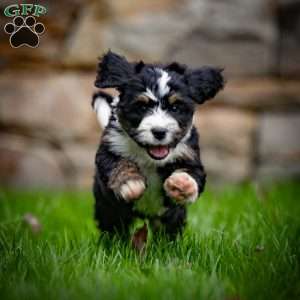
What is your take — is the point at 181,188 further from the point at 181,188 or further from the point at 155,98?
the point at 155,98

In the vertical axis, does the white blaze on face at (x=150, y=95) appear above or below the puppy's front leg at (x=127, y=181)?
above

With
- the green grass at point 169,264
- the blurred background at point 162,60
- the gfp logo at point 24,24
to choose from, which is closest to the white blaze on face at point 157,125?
the green grass at point 169,264

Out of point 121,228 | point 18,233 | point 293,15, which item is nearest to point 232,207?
point 121,228

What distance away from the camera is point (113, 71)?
11.7 feet

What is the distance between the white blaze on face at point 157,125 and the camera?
131 inches

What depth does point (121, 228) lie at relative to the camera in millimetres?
3902

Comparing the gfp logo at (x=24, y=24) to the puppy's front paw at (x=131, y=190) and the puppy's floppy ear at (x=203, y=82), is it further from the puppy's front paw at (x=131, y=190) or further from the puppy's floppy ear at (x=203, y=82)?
the puppy's front paw at (x=131, y=190)

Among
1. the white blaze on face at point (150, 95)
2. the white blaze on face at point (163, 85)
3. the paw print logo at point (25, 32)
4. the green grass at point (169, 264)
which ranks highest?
the paw print logo at point (25, 32)

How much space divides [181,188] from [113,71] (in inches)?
28.9

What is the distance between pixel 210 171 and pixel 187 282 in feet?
15.2

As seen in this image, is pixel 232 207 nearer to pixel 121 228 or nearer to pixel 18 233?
pixel 121 228

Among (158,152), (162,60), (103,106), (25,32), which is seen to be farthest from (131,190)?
(162,60)

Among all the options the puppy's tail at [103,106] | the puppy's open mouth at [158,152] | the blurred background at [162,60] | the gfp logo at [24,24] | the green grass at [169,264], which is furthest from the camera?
the blurred background at [162,60]

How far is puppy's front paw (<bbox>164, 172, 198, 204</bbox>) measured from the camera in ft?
11.0
